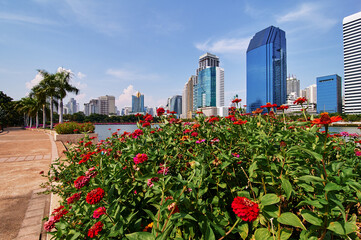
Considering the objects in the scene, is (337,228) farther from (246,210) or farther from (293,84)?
(293,84)

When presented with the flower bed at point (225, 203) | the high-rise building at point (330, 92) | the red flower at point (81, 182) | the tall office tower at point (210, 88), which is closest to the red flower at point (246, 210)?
the flower bed at point (225, 203)

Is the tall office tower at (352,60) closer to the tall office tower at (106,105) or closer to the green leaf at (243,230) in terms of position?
the green leaf at (243,230)

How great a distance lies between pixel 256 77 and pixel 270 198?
12421cm

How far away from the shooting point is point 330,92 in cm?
9762

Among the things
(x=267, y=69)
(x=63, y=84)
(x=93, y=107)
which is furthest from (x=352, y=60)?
(x=93, y=107)

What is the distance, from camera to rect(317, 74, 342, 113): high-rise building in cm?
9479

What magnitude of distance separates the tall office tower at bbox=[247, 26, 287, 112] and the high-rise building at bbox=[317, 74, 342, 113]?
62.8 feet

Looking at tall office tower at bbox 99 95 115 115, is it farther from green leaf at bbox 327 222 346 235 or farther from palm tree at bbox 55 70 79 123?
green leaf at bbox 327 222 346 235

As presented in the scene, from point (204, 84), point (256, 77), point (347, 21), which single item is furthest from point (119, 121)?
point (347, 21)

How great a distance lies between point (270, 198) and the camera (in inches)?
39.1

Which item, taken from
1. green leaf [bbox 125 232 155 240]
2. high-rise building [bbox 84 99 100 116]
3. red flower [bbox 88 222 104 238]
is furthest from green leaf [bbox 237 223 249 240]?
high-rise building [bbox 84 99 100 116]

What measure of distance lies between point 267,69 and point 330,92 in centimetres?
3752

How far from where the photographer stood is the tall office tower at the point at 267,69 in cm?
10450

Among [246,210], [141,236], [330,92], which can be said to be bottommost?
[141,236]
